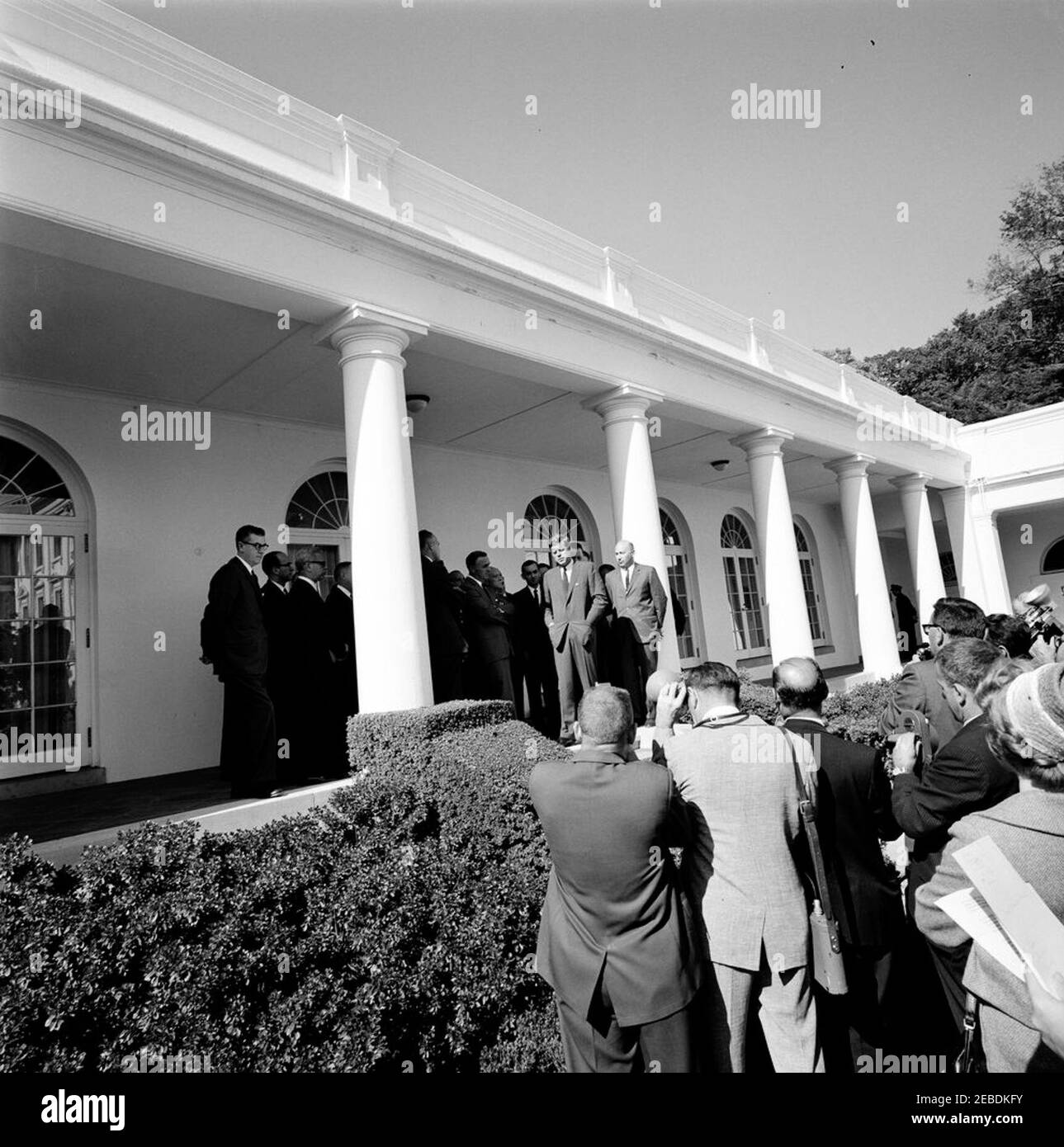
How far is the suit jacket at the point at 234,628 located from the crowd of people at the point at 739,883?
4121 mm

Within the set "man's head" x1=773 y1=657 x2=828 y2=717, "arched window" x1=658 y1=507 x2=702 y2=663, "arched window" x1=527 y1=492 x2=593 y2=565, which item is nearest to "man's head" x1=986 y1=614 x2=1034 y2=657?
"man's head" x1=773 y1=657 x2=828 y2=717

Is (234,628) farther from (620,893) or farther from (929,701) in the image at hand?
(929,701)

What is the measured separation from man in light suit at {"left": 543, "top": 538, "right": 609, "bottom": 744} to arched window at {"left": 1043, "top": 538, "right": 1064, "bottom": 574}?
63.8ft

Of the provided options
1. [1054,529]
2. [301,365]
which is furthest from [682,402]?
[1054,529]

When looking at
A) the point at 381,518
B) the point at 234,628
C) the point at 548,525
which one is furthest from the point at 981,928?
the point at 548,525

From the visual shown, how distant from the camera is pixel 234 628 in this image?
Result: 6.04 meters

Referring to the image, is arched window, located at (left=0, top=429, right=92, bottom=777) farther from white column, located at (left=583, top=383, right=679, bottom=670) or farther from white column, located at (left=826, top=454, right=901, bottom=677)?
white column, located at (left=826, top=454, right=901, bottom=677)

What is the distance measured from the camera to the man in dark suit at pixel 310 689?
6902 mm

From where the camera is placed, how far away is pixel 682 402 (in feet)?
32.7

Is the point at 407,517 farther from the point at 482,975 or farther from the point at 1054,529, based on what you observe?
the point at 1054,529

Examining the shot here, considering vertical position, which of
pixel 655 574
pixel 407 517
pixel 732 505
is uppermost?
pixel 732 505

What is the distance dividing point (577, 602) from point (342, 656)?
99.7 inches

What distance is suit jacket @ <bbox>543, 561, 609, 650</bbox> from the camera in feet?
25.3
